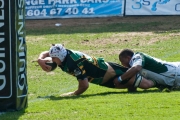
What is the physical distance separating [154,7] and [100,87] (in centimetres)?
1226

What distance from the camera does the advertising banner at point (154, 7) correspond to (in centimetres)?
2280

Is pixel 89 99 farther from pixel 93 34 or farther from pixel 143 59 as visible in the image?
pixel 93 34

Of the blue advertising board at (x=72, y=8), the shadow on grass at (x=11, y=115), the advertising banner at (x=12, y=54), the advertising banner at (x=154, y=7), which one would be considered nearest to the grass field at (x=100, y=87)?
the shadow on grass at (x=11, y=115)

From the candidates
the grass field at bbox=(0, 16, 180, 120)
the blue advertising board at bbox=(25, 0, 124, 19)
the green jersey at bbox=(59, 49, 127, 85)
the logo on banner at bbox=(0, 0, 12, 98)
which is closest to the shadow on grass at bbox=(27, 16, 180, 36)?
the grass field at bbox=(0, 16, 180, 120)

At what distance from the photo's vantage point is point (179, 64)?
10688 millimetres

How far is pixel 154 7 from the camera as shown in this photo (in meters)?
23.0

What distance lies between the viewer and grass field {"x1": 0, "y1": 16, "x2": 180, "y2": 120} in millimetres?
8109

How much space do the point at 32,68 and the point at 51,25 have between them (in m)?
8.44

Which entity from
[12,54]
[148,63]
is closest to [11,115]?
[12,54]

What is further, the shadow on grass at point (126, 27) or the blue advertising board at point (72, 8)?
the blue advertising board at point (72, 8)

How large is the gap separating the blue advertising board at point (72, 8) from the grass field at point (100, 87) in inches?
41.4

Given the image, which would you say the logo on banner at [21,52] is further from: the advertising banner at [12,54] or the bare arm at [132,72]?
the bare arm at [132,72]

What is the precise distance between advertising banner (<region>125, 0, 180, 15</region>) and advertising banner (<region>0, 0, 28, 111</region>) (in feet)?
49.4

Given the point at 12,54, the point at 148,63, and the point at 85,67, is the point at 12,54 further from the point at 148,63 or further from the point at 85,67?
the point at 148,63
